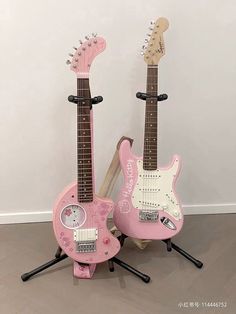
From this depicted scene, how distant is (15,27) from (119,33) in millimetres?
527

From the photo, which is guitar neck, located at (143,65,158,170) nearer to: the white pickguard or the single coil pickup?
the white pickguard

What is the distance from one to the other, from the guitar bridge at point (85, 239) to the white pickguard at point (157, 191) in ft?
0.88

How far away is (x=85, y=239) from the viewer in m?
1.76

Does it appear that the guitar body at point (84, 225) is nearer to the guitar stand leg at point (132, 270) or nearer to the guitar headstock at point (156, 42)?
the guitar stand leg at point (132, 270)

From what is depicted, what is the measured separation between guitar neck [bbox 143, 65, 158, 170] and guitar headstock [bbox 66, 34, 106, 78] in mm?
289

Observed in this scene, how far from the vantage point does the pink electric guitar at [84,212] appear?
167 cm

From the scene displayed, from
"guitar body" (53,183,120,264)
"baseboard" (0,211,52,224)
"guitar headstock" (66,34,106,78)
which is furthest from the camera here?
"baseboard" (0,211,52,224)

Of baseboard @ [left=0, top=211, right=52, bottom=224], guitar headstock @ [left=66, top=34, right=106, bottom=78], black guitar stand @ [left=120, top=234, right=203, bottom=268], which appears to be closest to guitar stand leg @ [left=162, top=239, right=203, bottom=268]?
black guitar stand @ [left=120, top=234, right=203, bottom=268]

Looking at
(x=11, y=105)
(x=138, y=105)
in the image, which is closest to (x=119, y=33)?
(x=138, y=105)

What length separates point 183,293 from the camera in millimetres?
1723

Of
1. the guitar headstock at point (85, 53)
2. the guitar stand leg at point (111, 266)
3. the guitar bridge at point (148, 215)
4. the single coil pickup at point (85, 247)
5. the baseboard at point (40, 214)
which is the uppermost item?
the guitar headstock at point (85, 53)

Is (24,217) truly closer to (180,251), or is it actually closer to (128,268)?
(128,268)

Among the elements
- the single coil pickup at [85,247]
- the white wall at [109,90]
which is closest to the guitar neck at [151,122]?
the white wall at [109,90]

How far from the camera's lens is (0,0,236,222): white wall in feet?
6.48
